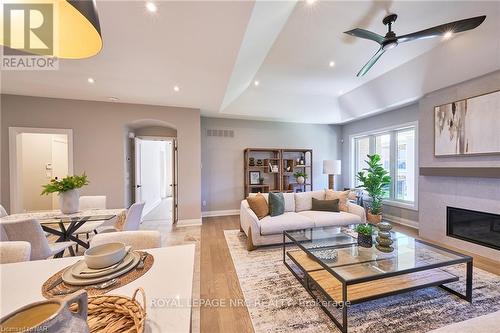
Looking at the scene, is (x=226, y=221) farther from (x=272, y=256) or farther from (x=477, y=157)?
(x=477, y=157)

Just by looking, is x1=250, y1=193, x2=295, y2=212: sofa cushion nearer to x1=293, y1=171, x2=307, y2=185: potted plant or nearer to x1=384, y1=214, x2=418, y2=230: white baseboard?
x1=293, y1=171, x2=307, y2=185: potted plant

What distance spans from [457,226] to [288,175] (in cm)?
360

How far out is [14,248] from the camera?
4.03ft

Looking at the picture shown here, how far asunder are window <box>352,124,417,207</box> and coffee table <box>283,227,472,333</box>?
8.58 ft

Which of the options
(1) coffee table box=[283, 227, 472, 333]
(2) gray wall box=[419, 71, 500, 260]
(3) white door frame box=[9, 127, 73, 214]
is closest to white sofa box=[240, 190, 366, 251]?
(1) coffee table box=[283, 227, 472, 333]

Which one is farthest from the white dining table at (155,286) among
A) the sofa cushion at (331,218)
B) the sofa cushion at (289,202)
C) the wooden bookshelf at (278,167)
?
the wooden bookshelf at (278,167)

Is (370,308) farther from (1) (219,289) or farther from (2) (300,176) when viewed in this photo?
(2) (300,176)

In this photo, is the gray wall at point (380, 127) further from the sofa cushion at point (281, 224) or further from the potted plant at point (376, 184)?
the sofa cushion at point (281, 224)

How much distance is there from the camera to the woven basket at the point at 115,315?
0.57 metres

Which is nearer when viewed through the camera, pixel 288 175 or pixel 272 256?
pixel 272 256

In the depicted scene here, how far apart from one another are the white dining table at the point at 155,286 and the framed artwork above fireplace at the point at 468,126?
4137 mm

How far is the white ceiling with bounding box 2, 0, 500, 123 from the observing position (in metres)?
2.00

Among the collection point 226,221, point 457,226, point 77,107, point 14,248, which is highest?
point 77,107

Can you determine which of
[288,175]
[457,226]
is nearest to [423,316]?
[457,226]
